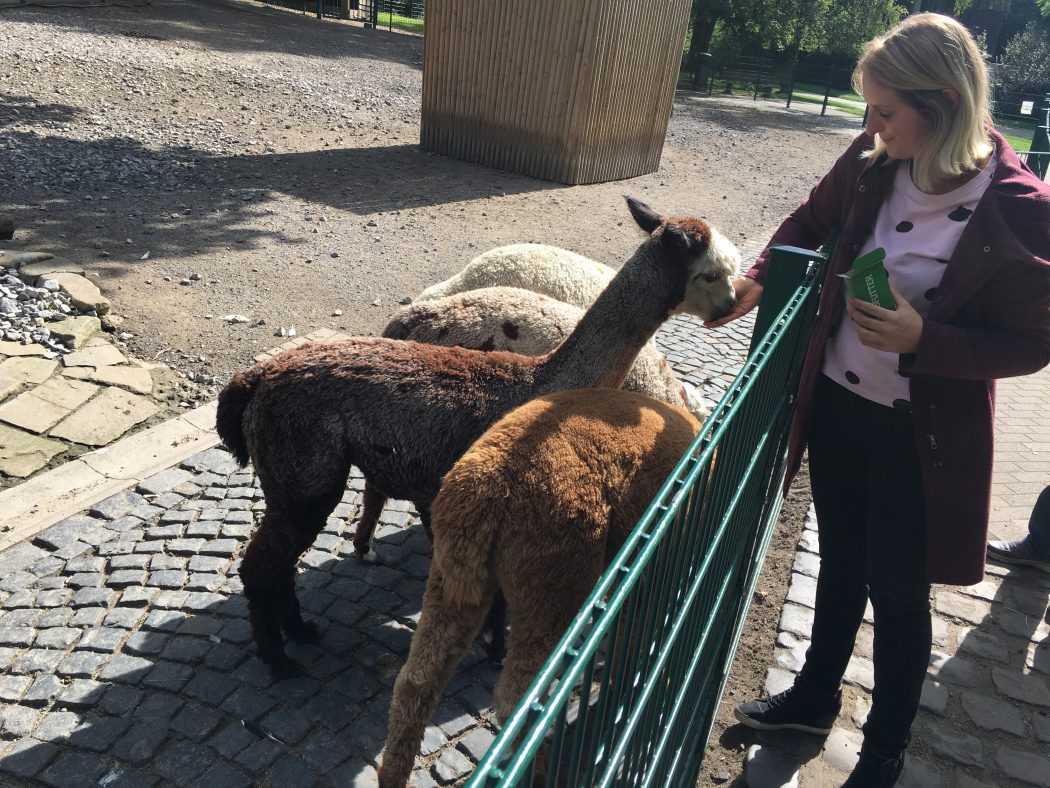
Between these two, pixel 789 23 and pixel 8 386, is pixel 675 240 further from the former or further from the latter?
pixel 789 23

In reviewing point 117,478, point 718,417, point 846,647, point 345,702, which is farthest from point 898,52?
point 117,478

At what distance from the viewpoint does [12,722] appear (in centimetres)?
331

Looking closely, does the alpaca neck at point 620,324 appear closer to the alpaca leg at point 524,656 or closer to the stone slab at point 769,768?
the alpaca leg at point 524,656

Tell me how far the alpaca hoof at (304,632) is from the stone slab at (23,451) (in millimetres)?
2314

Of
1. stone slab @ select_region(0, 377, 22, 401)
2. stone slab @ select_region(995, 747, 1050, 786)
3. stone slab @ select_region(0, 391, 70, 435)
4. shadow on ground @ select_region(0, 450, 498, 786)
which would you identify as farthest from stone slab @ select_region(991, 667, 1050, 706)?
stone slab @ select_region(0, 377, 22, 401)

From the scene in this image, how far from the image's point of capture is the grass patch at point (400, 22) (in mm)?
30625

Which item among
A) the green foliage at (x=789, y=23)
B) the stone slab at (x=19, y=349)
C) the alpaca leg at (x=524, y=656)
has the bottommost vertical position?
the stone slab at (x=19, y=349)

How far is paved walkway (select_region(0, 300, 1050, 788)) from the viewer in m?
3.26

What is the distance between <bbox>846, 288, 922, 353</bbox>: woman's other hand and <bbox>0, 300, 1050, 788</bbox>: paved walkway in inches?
74.3

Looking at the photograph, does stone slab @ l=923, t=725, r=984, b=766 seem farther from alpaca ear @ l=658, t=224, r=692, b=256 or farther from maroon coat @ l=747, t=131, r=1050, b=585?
alpaca ear @ l=658, t=224, r=692, b=256

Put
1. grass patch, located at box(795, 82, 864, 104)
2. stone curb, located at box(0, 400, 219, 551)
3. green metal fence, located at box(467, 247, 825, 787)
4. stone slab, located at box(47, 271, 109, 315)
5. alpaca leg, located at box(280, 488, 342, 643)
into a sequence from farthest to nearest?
grass patch, located at box(795, 82, 864, 104), stone slab, located at box(47, 271, 109, 315), stone curb, located at box(0, 400, 219, 551), alpaca leg, located at box(280, 488, 342, 643), green metal fence, located at box(467, 247, 825, 787)

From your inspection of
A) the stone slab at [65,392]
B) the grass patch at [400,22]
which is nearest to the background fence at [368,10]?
the grass patch at [400,22]

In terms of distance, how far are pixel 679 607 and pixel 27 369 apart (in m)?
5.57

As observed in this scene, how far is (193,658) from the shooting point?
371cm
